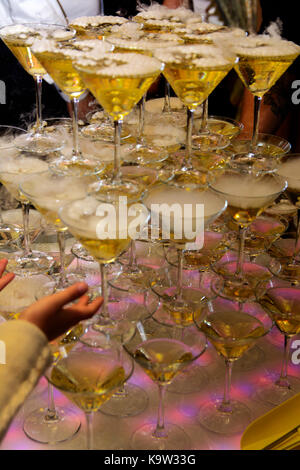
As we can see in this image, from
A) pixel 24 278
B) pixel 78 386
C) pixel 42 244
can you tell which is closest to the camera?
pixel 78 386

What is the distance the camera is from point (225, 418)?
1.12 m

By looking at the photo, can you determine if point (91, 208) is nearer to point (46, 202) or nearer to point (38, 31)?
point (46, 202)

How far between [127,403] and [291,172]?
715mm

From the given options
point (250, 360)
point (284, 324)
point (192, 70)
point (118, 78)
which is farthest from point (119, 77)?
point (250, 360)

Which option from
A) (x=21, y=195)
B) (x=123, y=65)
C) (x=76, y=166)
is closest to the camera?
(x=123, y=65)

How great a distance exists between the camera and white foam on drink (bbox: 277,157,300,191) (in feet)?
4.51

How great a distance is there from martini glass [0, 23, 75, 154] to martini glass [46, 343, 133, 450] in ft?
1.89

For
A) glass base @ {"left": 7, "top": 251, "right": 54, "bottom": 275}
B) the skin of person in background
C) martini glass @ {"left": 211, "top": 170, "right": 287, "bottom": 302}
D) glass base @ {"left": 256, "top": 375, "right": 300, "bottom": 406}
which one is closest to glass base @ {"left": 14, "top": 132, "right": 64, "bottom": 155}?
glass base @ {"left": 7, "top": 251, "right": 54, "bottom": 275}

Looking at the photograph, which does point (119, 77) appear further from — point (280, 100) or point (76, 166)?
point (280, 100)

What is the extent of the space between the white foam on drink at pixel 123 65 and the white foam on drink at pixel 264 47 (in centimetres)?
28

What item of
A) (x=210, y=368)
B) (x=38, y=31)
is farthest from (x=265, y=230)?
(x=38, y=31)

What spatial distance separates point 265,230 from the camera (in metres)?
1.56

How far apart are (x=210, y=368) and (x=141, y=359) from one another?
0.32 m

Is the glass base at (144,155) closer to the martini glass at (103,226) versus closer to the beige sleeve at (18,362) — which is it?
the martini glass at (103,226)
